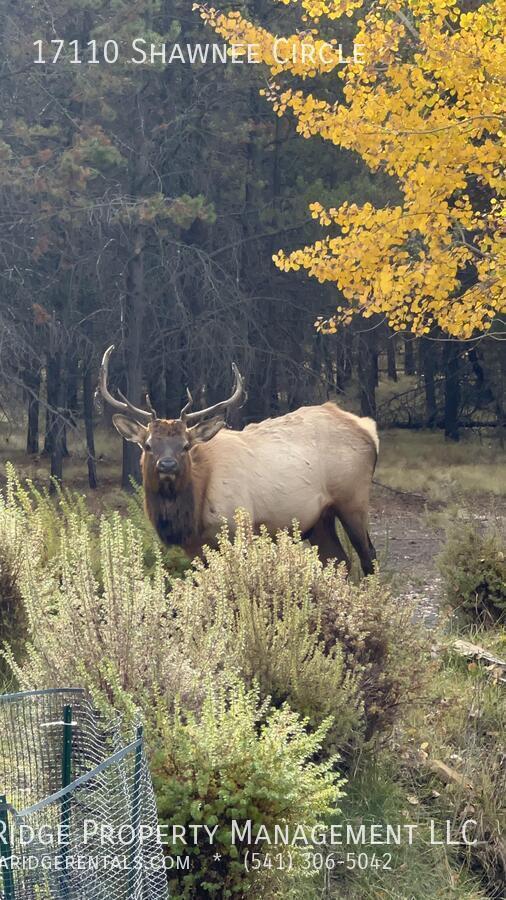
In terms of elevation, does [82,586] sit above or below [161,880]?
above

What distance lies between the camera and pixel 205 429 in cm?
897

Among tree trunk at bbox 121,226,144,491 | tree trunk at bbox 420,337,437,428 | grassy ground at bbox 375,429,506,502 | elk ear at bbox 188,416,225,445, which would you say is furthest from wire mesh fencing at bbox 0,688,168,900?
tree trunk at bbox 420,337,437,428

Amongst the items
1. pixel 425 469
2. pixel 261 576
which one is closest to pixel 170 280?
pixel 425 469

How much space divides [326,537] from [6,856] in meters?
7.10

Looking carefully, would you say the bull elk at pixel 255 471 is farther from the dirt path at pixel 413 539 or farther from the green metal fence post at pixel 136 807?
the green metal fence post at pixel 136 807

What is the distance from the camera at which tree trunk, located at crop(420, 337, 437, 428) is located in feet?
90.3

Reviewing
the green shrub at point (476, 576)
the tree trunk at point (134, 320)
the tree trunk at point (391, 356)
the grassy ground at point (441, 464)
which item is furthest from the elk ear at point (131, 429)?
the tree trunk at point (391, 356)

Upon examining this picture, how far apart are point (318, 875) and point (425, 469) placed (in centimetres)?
2011

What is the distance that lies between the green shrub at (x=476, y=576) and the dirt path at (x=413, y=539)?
36 centimetres

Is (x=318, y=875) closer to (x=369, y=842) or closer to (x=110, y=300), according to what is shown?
(x=369, y=842)

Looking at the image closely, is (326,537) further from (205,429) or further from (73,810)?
(73,810)

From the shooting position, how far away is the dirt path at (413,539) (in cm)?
1033

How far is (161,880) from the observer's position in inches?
145

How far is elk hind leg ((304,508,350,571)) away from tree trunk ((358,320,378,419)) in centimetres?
1185
